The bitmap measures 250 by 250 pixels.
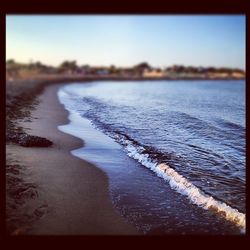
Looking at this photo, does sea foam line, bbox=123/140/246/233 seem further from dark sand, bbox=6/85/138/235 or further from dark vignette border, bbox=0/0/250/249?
dark vignette border, bbox=0/0/250/249

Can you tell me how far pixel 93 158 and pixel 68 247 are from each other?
453 cm

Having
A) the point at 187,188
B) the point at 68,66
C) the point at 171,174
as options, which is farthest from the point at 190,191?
the point at 68,66

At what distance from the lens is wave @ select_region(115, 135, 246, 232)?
494 centimetres

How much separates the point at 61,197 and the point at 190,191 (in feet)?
7.87

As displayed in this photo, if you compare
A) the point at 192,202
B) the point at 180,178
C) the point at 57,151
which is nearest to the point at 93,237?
the point at 192,202

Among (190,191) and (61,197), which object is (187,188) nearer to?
(190,191)

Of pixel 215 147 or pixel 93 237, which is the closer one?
pixel 93 237

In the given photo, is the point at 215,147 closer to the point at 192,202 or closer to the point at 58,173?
the point at 192,202

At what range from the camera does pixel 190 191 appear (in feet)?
19.3

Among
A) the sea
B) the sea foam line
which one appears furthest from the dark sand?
the sea foam line

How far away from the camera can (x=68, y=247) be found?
122 inches
